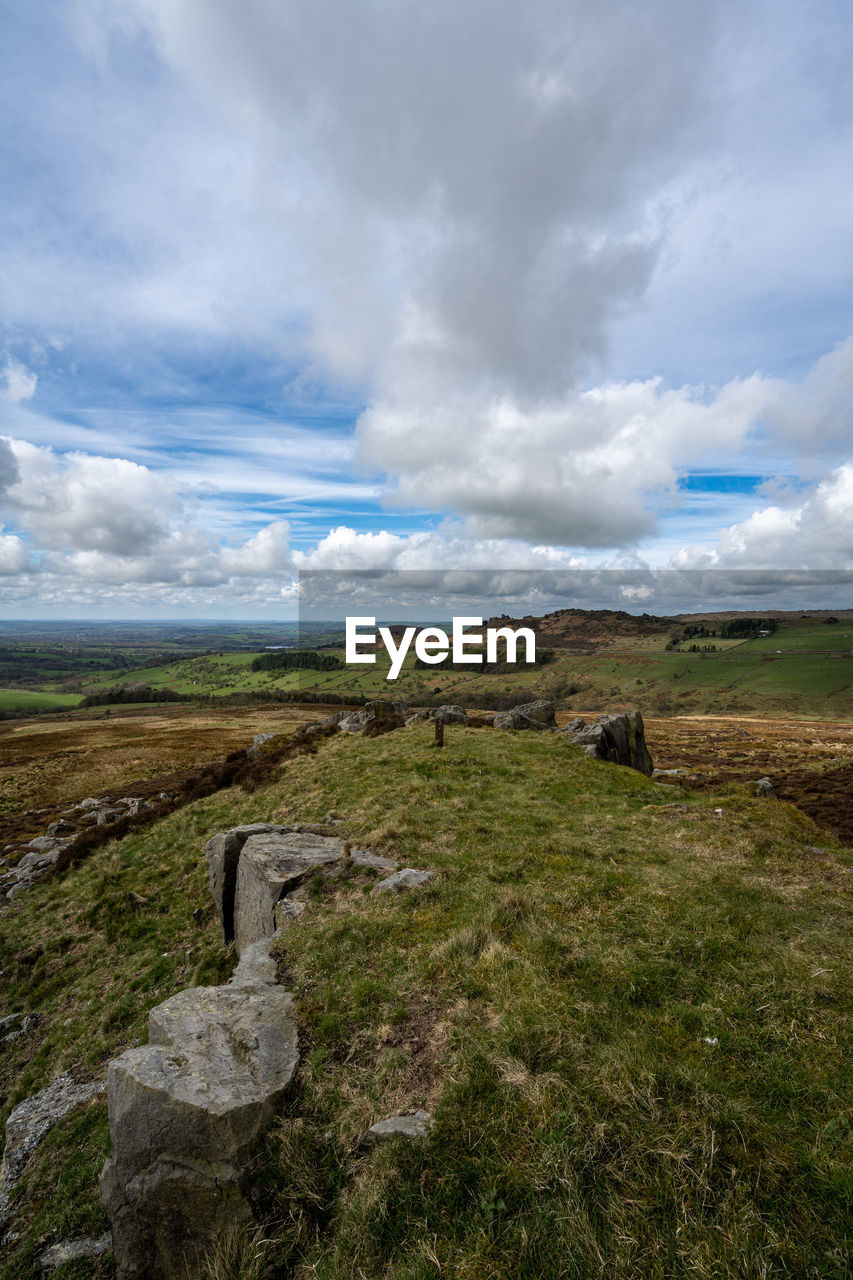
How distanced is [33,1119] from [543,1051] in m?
10.9

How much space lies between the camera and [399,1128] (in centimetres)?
578

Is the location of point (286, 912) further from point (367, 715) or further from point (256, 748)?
point (367, 715)

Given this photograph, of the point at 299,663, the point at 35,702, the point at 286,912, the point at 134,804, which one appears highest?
the point at 286,912

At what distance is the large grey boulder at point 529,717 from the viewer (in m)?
33.6

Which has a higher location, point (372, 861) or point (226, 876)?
point (372, 861)

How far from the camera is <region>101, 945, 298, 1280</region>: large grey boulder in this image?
5.57 meters

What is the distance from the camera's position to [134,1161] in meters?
5.84

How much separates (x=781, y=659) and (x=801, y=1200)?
227479mm

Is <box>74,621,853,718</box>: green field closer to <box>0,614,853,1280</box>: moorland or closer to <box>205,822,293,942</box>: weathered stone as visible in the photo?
<box>0,614,853,1280</box>: moorland

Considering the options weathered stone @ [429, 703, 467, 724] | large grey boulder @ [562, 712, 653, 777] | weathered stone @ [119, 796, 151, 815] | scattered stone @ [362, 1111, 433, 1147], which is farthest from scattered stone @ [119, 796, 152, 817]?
scattered stone @ [362, 1111, 433, 1147]

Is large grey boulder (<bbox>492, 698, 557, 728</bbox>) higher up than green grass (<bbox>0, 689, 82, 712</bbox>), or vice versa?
large grey boulder (<bbox>492, 698, 557, 728</bbox>)

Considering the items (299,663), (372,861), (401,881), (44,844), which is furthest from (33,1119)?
(299,663)

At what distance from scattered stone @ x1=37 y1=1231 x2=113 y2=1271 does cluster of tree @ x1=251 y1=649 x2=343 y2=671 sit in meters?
178

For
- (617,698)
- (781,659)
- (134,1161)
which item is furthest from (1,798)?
(781,659)
